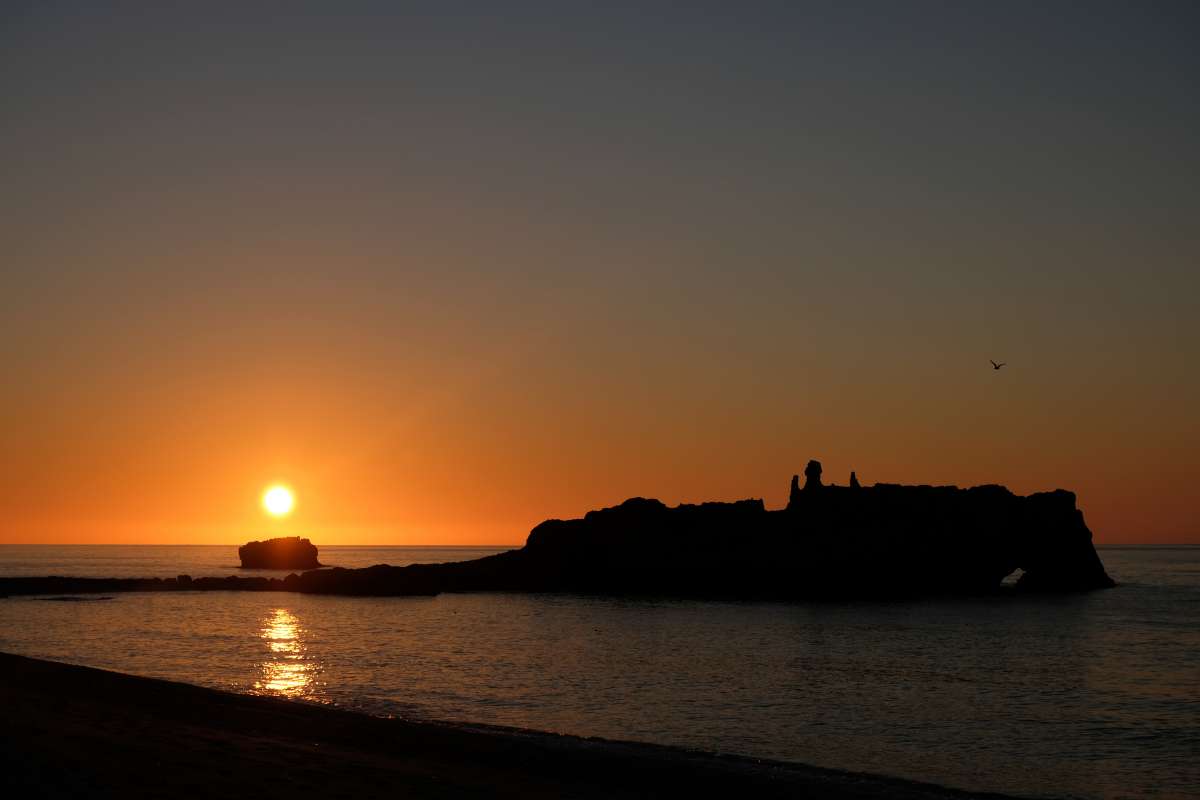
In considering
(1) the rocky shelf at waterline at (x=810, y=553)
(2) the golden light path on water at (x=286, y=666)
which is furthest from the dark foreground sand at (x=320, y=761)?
(1) the rocky shelf at waterline at (x=810, y=553)

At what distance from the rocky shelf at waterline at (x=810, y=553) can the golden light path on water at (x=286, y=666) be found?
199ft

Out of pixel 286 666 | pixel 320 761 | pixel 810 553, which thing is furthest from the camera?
pixel 810 553

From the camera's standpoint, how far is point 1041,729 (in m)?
36.5

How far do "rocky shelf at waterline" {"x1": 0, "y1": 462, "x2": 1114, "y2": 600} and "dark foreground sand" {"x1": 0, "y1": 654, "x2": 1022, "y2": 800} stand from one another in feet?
326

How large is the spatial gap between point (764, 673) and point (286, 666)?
81.2 feet

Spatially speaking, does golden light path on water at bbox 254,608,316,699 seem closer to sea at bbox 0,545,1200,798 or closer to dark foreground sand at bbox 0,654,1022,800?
sea at bbox 0,545,1200,798

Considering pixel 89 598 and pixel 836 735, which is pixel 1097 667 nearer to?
pixel 836 735

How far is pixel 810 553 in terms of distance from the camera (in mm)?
129500

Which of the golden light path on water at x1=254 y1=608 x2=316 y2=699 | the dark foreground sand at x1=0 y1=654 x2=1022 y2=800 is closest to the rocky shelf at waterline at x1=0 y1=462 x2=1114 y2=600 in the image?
the golden light path on water at x1=254 y1=608 x2=316 y2=699

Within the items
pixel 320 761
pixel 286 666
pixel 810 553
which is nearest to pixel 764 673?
pixel 286 666

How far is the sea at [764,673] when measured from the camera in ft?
105

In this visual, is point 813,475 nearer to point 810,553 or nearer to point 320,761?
point 810,553

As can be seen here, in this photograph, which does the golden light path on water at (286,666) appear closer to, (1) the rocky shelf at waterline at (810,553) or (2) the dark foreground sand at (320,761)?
(2) the dark foreground sand at (320,761)

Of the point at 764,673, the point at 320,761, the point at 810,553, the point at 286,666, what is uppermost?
the point at 810,553
